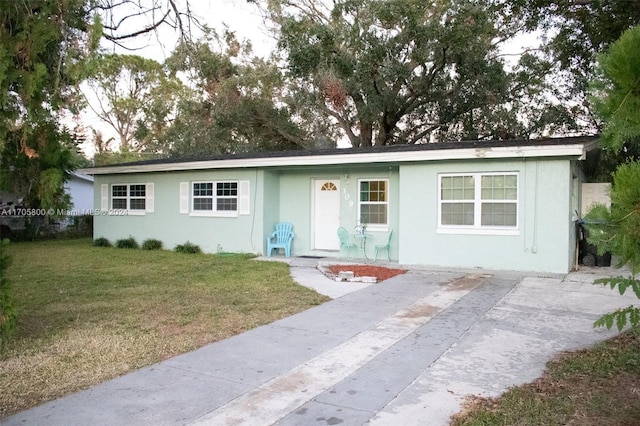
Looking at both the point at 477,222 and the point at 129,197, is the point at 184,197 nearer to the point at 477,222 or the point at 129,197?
the point at 129,197

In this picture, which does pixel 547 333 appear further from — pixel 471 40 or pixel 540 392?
pixel 471 40

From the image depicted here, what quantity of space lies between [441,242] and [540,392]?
23.6 ft

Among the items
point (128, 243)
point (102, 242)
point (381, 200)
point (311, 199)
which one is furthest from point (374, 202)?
point (102, 242)

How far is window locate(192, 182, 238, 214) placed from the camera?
14042 millimetres

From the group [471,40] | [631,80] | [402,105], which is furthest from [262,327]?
[402,105]

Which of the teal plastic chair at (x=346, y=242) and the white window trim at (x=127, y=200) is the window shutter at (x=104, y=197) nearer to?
the white window trim at (x=127, y=200)

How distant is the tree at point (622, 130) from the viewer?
7.91 ft

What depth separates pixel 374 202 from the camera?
12.6 meters

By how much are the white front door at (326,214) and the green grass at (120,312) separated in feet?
6.34

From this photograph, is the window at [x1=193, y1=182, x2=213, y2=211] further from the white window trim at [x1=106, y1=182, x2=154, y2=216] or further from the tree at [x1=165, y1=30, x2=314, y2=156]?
the tree at [x1=165, y1=30, x2=314, y2=156]

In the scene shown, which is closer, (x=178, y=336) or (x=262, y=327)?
(x=178, y=336)

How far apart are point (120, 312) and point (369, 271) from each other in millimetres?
5264

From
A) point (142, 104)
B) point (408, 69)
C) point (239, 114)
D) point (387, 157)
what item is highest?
point (142, 104)

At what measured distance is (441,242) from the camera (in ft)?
36.3
